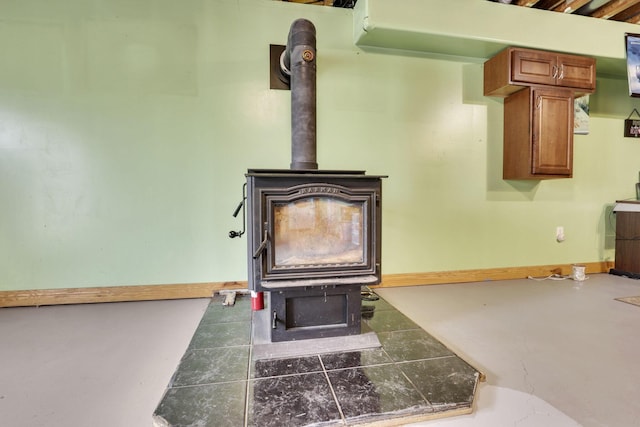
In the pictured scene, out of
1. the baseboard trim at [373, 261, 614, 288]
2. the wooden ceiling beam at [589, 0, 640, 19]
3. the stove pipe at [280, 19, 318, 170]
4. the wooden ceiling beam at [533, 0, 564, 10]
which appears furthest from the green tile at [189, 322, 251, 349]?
the wooden ceiling beam at [589, 0, 640, 19]

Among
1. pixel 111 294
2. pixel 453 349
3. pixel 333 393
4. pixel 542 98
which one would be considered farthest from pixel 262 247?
pixel 542 98

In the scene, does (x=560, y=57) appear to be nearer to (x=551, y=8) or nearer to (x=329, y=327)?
(x=551, y=8)

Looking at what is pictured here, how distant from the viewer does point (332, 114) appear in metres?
2.57

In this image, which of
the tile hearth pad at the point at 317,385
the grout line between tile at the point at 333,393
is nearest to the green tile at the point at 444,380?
the tile hearth pad at the point at 317,385

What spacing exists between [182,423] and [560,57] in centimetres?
359

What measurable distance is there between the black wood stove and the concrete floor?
22.8 inches

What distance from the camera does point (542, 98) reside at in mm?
2604

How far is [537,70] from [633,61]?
3.41 feet

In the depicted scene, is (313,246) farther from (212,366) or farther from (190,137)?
(190,137)

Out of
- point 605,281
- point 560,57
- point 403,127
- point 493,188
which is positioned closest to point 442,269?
point 493,188

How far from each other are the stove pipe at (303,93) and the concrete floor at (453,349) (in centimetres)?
124

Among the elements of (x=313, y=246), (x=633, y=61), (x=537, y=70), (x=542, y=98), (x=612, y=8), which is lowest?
(x=313, y=246)

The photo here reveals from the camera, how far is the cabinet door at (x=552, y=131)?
2.60 metres

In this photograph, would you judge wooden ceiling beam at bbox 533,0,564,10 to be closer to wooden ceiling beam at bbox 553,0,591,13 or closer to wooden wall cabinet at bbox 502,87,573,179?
wooden ceiling beam at bbox 553,0,591,13
